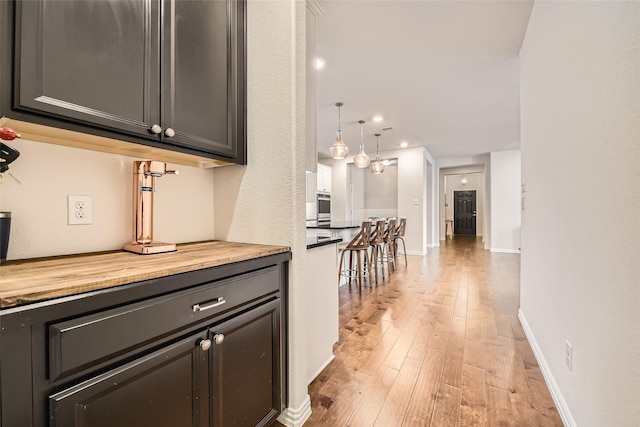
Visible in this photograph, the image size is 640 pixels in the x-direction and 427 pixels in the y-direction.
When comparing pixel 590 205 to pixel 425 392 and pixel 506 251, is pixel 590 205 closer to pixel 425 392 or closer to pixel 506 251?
pixel 425 392

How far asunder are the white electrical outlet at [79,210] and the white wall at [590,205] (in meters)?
1.96

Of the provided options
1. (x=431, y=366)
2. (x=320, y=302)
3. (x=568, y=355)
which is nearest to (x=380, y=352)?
(x=431, y=366)

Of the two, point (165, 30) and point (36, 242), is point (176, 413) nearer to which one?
point (36, 242)

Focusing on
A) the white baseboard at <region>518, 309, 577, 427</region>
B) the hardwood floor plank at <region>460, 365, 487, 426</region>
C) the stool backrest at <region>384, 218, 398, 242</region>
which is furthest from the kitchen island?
the stool backrest at <region>384, 218, 398, 242</region>

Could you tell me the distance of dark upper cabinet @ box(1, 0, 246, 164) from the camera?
841mm

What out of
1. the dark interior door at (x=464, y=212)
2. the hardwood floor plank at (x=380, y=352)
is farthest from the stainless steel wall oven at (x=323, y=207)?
the dark interior door at (x=464, y=212)

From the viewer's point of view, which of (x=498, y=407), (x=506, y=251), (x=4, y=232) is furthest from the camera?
(x=506, y=251)

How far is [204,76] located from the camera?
1307mm

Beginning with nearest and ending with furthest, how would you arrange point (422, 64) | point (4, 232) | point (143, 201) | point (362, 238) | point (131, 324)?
point (131, 324) → point (4, 232) → point (143, 201) → point (422, 64) → point (362, 238)

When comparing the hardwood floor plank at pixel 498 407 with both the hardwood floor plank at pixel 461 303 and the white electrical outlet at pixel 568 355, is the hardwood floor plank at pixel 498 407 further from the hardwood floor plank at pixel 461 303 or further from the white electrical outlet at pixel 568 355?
the hardwood floor plank at pixel 461 303

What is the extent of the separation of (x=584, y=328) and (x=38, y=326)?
6.15ft

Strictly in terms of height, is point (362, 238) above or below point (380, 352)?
above

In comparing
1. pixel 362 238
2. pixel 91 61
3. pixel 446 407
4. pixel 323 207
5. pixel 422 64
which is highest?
pixel 422 64

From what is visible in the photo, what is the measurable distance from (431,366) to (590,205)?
1350 mm
